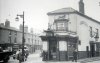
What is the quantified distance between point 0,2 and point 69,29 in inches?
580

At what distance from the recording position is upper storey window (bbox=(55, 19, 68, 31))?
28.0 meters

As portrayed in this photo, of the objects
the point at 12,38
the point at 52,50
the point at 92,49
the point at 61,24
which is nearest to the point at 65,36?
the point at 52,50

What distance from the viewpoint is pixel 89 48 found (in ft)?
107

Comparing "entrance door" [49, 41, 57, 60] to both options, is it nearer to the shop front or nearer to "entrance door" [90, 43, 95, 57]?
the shop front

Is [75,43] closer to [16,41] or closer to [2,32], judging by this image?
[2,32]

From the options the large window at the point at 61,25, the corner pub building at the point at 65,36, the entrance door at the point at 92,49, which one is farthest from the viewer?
the entrance door at the point at 92,49

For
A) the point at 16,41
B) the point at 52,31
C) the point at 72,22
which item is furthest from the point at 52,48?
the point at 16,41

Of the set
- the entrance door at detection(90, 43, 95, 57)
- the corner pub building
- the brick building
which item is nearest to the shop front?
the corner pub building

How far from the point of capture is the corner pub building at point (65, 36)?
85.9 ft

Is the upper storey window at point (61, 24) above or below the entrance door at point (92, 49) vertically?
above

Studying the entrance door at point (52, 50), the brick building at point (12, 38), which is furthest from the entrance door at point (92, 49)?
the brick building at point (12, 38)

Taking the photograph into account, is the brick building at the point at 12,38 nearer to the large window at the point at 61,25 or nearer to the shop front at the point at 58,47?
the shop front at the point at 58,47

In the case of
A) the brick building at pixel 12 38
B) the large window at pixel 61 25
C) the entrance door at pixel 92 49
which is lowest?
the entrance door at pixel 92 49

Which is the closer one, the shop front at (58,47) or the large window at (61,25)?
the shop front at (58,47)
